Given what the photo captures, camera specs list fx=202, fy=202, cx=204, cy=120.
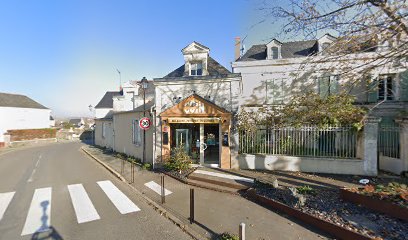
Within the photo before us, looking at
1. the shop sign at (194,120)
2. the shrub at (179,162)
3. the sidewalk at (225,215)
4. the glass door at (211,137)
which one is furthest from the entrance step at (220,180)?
the shop sign at (194,120)

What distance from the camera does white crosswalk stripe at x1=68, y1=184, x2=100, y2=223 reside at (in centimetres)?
571

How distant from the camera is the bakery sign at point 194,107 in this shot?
10687 millimetres

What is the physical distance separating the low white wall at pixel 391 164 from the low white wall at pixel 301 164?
150 cm

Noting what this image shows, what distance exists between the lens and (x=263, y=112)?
36.2ft

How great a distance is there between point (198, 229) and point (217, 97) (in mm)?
7036

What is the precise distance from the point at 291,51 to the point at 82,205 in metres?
16.8

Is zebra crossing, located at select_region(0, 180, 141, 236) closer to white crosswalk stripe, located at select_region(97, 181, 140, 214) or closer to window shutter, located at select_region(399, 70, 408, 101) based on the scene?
white crosswalk stripe, located at select_region(97, 181, 140, 214)

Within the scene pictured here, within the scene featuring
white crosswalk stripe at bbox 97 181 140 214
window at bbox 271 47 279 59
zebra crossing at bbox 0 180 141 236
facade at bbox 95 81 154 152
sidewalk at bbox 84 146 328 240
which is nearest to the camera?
sidewalk at bbox 84 146 328 240

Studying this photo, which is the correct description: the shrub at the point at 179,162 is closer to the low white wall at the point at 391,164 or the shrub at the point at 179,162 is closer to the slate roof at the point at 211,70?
the slate roof at the point at 211,70

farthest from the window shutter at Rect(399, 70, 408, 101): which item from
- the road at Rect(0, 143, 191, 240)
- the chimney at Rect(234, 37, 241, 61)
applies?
the road at Rect(0, 143, 191, 240)

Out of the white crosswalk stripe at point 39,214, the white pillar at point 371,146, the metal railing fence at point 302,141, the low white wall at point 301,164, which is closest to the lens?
the white crosswalk stripe at point 39,214

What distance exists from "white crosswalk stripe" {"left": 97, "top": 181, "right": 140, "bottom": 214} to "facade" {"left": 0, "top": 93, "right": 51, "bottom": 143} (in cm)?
3679

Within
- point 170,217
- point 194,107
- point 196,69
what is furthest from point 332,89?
point 170,217

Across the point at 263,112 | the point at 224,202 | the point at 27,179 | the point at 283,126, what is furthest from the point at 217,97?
the point at 27,179
